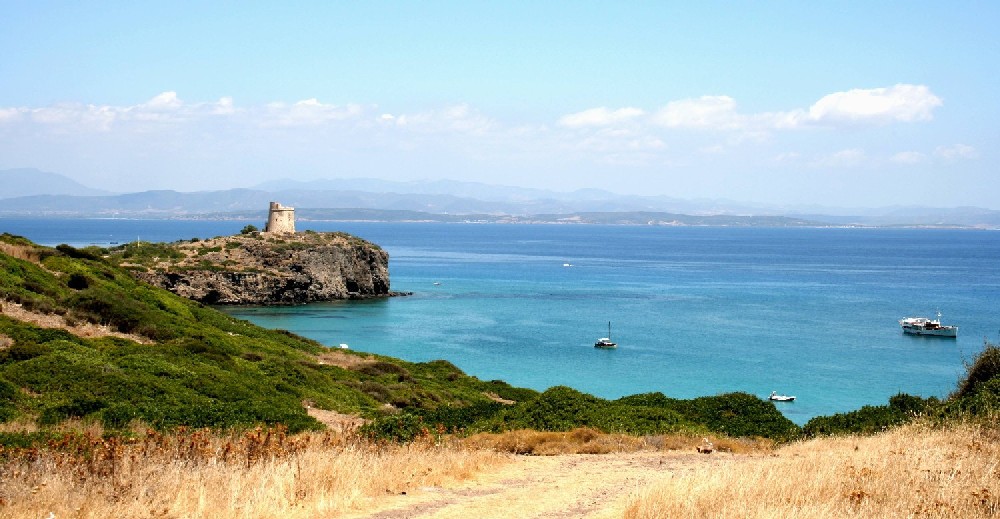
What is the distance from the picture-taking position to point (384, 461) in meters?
11.3

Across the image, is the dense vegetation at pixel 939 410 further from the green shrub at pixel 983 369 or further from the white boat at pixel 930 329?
the white boat at pixel 930 329

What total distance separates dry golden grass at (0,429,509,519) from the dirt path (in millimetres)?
412

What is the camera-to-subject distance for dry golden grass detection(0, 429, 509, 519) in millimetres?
8516

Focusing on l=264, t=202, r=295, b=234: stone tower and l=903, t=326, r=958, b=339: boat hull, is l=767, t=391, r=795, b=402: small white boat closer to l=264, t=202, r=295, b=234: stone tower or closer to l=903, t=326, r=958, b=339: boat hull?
l=903, t=326, r=958, b=339: boat hull

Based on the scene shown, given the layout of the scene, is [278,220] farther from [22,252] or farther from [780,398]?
[780,398]

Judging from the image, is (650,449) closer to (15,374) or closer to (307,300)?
(15,374)

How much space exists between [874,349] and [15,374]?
5702 cm

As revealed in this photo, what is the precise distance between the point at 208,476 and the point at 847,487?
7797 mm

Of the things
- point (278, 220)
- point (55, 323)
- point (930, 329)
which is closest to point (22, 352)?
point (55, 323)

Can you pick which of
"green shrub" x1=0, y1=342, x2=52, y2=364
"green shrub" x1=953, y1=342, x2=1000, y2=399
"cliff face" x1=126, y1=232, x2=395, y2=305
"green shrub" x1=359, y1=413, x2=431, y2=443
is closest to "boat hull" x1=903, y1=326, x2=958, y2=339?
"green shrub" x1=953, y1=342, x2=1000, y2=399

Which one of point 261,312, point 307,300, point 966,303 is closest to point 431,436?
point 261,312

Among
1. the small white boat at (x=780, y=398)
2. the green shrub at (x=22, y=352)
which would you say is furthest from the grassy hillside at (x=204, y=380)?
the small white boat at (x=780, y=398)

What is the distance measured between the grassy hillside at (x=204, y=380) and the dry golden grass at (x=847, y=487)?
5677mm

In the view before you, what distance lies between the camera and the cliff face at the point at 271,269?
80688 mm
